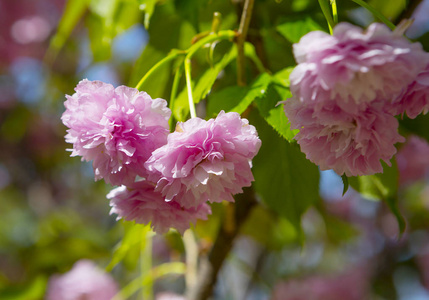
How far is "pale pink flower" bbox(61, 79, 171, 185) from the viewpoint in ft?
1.22

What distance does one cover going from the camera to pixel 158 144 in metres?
0.38

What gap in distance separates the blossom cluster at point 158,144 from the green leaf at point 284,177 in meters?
0.17

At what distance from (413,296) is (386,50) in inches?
65.7

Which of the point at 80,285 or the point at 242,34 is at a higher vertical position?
the point at 242,34

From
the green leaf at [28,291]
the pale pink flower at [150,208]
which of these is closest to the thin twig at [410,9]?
the pale pink flower at [150,208]

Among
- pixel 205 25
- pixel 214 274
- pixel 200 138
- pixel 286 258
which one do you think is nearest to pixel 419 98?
pixel 200 138

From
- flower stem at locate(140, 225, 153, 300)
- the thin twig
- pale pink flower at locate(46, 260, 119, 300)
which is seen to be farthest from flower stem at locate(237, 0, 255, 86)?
pale pink flower at locate(46, 260, 119, 300)

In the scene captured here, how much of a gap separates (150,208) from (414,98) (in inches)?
9.9

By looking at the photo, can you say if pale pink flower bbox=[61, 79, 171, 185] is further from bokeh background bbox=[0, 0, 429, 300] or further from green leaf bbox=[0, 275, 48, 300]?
green leaf bbox=[0, 275, 48, 300]

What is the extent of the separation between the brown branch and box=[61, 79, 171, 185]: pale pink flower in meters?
0.36

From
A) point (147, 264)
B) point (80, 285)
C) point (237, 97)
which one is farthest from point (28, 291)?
point (237, 97)

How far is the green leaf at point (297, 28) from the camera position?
502 mm

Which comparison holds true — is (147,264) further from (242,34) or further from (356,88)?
(356,88)

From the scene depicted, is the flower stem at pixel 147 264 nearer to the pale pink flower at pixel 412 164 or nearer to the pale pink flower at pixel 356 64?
the pale pink flower at pixel 356 64
